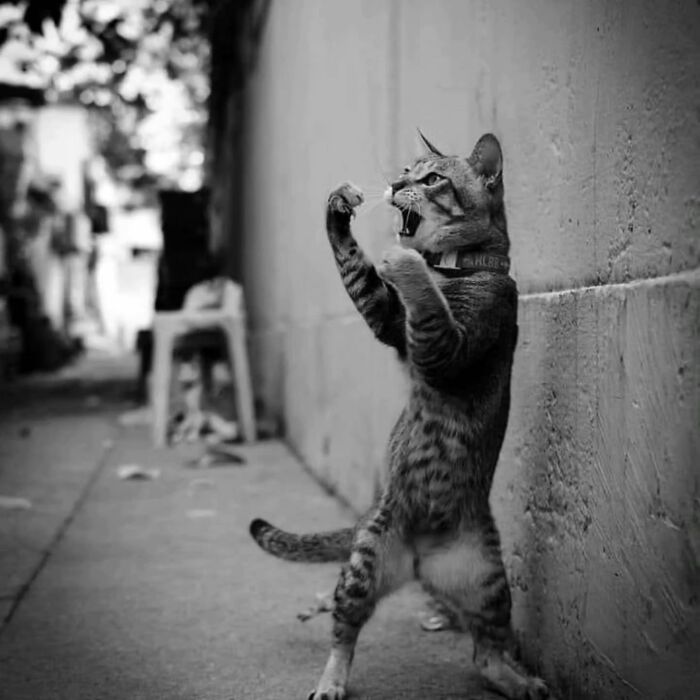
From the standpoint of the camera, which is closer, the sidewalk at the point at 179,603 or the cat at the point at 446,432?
the cat at the point at 446,432

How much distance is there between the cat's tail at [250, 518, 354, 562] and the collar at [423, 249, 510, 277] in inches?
33.1

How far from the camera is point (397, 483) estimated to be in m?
2.30

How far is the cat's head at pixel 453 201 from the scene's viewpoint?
2.16m

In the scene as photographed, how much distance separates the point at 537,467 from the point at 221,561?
175 centimetres

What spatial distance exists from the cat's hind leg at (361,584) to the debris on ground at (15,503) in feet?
9.86

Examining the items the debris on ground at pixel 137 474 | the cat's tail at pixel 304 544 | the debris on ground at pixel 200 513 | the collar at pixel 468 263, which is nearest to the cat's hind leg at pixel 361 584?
the cat's tail at pixel 304 544

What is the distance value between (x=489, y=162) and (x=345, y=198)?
35 cm

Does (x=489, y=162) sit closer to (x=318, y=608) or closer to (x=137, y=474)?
(x=318, y=608)

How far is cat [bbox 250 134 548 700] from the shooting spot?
2.17m

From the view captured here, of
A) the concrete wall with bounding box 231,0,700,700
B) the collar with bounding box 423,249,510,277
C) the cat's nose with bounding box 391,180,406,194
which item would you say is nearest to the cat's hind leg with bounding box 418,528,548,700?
the concrete wall with bounding box 231,0,700,700

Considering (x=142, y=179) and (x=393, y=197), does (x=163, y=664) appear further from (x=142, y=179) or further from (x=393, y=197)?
(x=142, y=179)

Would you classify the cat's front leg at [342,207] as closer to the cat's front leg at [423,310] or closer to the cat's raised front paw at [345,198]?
the cat's raised front paw at [345,198]

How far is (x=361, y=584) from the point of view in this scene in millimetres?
2209

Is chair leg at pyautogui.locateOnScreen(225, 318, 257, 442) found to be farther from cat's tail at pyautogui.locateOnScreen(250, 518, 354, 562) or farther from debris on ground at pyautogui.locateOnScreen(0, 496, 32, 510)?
cat's tail at pyautogui.locateOnScreen(250, 518, 354, 562)
